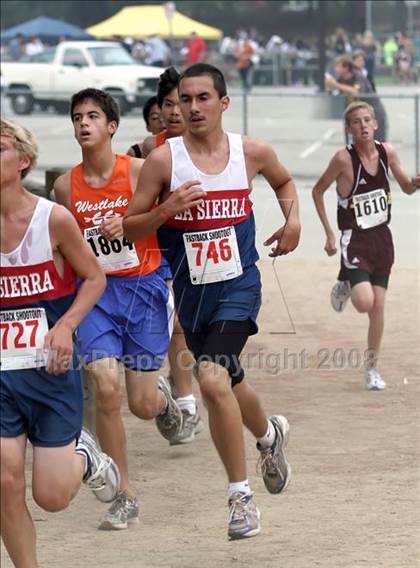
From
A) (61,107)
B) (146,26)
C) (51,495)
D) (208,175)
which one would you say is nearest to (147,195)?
(208,175)

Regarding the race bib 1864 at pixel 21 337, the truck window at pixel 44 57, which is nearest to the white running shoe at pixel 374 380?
the race bib 1864 at pixel 21 337

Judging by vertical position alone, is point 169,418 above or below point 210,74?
below

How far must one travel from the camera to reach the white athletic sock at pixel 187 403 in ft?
27.8

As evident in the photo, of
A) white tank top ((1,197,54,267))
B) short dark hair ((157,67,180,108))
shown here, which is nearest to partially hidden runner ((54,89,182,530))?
short dark hair ((157,67,180,108))

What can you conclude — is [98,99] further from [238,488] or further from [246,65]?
[246,65]

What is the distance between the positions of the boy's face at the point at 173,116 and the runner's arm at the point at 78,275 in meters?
2.70

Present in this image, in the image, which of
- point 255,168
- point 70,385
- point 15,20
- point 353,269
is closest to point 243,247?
point 255,168

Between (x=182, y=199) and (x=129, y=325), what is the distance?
1.09m

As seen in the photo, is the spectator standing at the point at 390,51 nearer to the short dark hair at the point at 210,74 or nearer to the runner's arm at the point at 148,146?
the runner's arm at the point at 148,146

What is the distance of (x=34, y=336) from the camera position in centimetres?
530

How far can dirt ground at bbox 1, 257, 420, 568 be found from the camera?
6254 millimetres

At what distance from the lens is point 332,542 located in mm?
6312

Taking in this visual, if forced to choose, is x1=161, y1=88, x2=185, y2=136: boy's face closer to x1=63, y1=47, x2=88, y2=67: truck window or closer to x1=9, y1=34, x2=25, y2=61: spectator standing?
x1=63, y1=47, x2=88, y2=67: truck window

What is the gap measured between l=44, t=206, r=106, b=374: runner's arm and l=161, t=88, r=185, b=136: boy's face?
2.70m
